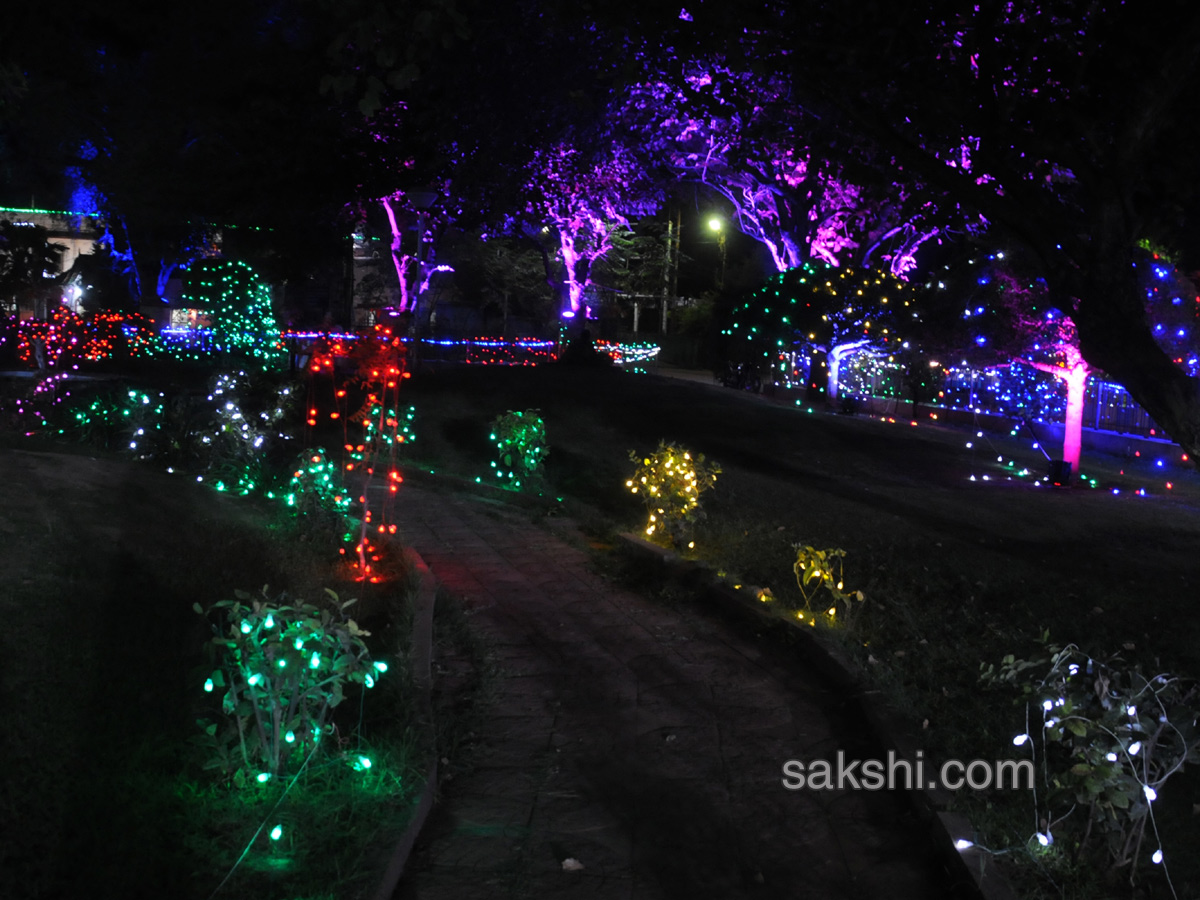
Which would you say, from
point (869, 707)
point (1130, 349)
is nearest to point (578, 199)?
point (869, 707)

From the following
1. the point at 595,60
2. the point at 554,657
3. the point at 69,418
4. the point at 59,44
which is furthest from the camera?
the point at 59,44

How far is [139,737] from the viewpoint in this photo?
14.1 feet

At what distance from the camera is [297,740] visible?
165 inches

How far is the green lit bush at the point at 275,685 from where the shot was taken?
4.04 metres

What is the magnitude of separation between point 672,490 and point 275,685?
571 cm

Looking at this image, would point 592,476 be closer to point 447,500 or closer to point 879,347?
point 447,500

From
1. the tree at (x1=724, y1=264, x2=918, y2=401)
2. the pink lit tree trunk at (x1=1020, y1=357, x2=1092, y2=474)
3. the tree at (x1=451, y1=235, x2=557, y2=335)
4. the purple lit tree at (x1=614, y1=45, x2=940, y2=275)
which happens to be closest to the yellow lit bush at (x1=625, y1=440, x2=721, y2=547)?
the purple lit tree at (x1=614, y1=45, x2=940, y2=275)

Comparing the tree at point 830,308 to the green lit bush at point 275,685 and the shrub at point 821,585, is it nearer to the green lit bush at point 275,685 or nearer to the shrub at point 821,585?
the shrub at point 821,585

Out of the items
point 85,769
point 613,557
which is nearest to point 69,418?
point 613,557

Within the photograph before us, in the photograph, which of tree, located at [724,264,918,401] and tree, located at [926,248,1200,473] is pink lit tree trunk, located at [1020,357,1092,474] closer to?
tree, located at [926,248,1200,473]

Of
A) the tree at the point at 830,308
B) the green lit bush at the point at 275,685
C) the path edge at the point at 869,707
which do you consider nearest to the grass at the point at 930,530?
the path edge at the point at 869,707

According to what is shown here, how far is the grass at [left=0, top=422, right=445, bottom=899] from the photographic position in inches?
140

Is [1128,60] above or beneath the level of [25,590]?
above

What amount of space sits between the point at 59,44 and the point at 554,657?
1031 inches
